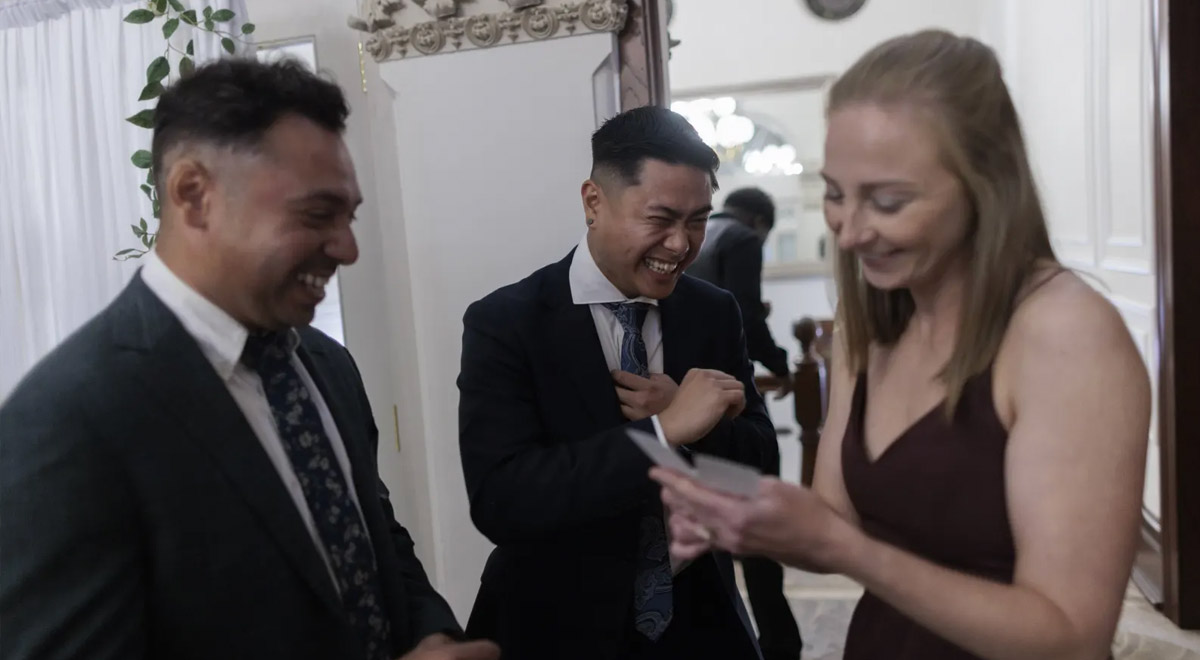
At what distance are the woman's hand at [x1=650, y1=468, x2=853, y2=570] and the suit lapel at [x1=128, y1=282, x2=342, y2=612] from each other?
17.7 inches

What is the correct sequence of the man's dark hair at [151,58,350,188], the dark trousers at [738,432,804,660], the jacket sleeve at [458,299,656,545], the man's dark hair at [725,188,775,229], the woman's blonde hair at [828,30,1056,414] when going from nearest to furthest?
the woman's blonde hair at [828,30,1056,414] < the man's dark hair at [151,58,350,188] < the jacket sleeve at [458,299,656,545] < the dark trousers at [738,432,804,660] < the man's dark hair at [725,188,775,229]

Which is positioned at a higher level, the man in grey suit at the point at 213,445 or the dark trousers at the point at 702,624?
the man in grey suit at the point at 213,445

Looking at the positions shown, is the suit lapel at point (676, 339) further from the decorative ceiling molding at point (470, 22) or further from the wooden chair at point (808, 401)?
the wooden chair at point (808, 401)

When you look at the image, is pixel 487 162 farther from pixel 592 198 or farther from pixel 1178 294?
pixel 1178 294

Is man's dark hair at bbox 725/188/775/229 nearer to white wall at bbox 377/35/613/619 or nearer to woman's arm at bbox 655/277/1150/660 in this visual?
white wall at bbox 377/35/613/619

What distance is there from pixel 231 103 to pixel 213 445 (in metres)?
0.42

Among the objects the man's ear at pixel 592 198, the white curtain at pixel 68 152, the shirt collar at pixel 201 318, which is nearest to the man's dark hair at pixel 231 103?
the shirt collar at pixel 201 318

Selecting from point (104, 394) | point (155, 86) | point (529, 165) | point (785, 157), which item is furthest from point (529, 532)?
point (785, 157)

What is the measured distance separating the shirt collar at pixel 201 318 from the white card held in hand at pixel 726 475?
60 cm

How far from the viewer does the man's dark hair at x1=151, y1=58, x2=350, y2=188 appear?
1107 millimetres

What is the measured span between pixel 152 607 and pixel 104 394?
24 centimetres

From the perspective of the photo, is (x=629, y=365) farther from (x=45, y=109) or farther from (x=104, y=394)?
(x=45, y=109)

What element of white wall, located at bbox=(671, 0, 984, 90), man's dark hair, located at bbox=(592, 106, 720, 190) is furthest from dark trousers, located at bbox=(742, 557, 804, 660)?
white wall, located at bbox=(671, 0, 984, 90)

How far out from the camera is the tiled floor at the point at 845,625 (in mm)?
3076
